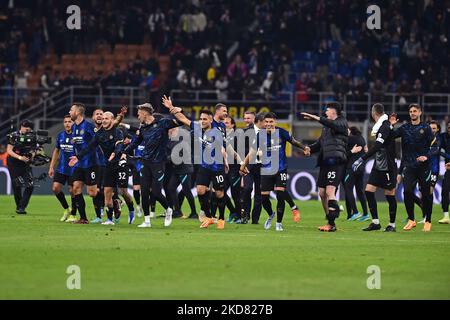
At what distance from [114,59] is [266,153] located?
23.2 meters

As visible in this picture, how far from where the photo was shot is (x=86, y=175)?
22.3 m

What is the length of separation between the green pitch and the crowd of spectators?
17.8 metres

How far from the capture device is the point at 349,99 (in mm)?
38812

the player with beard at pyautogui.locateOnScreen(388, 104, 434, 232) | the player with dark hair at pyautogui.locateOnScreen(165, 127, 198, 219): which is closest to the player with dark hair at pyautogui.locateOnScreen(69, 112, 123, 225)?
the player with dark hair at pyautogui.locateOnScreen(165, 127, 198, 219)

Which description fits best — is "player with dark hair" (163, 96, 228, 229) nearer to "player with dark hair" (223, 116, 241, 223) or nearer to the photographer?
"player with dark hair" (223, 116, 241, 223)

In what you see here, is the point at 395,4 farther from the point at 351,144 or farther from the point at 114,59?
the point at 351,144

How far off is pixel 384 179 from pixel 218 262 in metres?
6.91

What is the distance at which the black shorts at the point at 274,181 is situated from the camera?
20922 millimetres

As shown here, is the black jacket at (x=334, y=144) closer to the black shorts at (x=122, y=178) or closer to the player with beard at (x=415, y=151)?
the player with beard at (x=415, y=151)

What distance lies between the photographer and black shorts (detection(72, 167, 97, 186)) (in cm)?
2225

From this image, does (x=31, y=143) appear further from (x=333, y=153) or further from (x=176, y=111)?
(x=333, y=153)

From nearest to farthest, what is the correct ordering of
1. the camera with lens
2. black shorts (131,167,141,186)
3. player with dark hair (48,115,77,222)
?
player with dark hair (48,115,77,222), black shorts (131,167,141,186), the camera with lens

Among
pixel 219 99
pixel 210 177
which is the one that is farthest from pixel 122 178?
pixel 219 99

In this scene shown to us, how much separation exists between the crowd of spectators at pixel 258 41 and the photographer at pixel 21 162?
1307 cm
